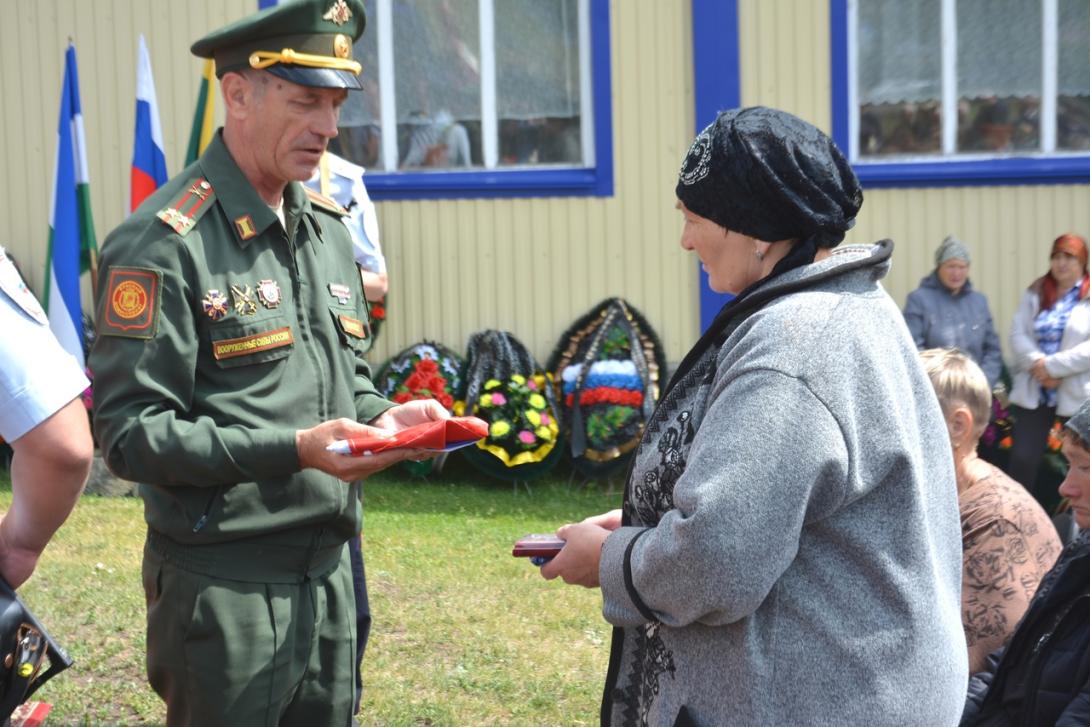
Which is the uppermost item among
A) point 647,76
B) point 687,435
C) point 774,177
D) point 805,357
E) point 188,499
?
point 647,76

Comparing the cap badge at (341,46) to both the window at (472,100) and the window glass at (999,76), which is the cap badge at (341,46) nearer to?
the window at (472,100)

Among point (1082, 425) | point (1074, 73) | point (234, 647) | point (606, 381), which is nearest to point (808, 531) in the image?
point (234, 647)

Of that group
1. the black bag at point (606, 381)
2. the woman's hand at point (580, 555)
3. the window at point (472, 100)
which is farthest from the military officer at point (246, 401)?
the window at point (472, 100)

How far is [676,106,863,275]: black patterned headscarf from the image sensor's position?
6.98 feet

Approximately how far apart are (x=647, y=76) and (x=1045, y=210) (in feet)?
9.03

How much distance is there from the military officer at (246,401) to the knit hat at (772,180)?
2.99 ft

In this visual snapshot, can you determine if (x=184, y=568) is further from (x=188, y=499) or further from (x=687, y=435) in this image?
(x=687, y=435)

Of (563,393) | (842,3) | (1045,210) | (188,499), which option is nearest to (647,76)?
(842,3)

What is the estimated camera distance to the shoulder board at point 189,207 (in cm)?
279

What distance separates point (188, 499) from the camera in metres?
2.81

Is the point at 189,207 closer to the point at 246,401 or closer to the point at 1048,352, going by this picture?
the point at 246,401

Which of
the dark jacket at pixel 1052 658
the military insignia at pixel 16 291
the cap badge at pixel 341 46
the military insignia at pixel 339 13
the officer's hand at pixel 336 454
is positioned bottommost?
the dark jacket at pixel 1052 658

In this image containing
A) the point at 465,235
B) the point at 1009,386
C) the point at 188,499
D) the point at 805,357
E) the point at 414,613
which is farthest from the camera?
the point at 465,235

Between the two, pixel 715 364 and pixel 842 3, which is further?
pixel 842 3
